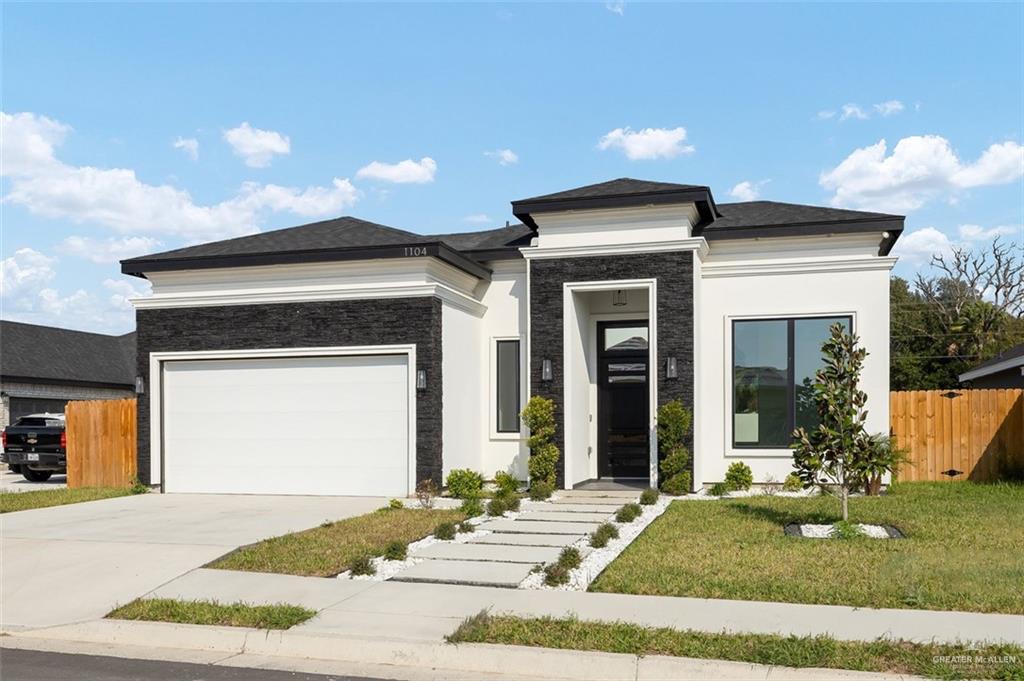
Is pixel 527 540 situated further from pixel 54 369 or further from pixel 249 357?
pixel 54 369

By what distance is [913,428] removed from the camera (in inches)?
676

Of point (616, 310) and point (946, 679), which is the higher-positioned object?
point (616, 310)

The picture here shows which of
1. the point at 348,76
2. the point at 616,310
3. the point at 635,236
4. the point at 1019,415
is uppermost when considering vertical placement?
the point at 348,76

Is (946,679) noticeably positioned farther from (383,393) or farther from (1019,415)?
(1019,415)

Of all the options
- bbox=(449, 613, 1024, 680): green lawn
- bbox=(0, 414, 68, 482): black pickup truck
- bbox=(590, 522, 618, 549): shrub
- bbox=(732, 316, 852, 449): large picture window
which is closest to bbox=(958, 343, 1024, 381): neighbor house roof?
bbox=(732, 316, 852, 449): large picture window

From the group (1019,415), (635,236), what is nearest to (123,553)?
(635,236)

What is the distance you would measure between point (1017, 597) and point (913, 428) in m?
10.4

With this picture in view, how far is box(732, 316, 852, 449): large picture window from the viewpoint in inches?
613

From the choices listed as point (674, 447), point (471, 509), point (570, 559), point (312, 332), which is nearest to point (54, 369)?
point (312, 332)

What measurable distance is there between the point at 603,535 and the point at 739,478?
18.4 feet

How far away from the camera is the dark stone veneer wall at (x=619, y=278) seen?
15000 millimetres

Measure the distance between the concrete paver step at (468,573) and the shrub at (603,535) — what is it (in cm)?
113

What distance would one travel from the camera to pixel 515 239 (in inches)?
709

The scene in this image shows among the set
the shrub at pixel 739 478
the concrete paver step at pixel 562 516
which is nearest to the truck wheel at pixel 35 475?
the concrete paver step at pixel 562 516
